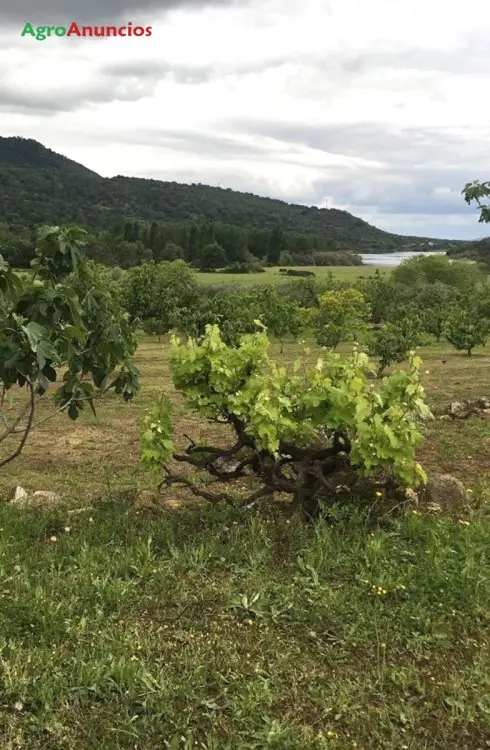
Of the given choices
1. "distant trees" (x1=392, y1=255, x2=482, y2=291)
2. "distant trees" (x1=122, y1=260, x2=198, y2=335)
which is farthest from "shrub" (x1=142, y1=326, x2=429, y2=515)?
"distant trees" (x1=392, y1=255, x2=482, y2=291)

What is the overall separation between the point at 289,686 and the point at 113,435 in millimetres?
8257

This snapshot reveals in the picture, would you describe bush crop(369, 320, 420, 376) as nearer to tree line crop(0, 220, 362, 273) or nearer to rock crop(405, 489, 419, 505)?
rock crop(405, 489, 419, 505)

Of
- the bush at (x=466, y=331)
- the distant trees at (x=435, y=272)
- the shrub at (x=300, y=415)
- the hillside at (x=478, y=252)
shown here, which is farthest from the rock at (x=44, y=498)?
the hillside at (x=478, y=252)

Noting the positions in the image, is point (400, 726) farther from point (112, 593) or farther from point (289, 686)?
point (112, 593)

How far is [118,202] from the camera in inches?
5620

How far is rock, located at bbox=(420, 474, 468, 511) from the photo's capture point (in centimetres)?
493

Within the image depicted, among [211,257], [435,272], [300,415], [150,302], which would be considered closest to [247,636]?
[300,415]

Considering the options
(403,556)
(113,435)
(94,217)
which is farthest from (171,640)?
(94,217)

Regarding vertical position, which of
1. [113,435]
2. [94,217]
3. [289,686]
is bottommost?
[113,435]

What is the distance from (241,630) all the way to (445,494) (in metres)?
2.46

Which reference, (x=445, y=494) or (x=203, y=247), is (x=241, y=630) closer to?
(x=445, y=494)

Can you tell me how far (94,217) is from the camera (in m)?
116

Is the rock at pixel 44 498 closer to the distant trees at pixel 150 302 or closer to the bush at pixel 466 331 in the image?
the bush at pixel 466 331

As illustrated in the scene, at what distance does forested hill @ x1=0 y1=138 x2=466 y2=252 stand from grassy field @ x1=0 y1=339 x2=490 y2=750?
102m
